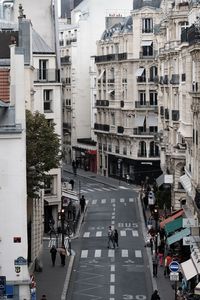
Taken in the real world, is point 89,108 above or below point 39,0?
below

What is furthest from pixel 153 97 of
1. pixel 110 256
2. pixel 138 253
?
pixel 110 256

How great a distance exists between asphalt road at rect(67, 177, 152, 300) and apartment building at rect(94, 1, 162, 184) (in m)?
10.0

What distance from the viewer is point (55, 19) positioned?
238 ft

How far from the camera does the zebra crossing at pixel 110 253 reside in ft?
183

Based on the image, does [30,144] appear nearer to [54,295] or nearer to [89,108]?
[54,295]

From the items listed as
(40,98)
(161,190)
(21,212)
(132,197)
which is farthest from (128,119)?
(21,212)

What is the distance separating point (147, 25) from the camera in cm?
9525

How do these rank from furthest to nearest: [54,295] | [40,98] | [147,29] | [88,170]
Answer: [88,170] < [147,29] < [40,98] < [54,295]

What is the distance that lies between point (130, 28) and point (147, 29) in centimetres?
387

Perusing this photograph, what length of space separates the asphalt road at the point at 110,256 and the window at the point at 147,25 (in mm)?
19540

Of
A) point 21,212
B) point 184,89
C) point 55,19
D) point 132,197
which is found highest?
point 55,19

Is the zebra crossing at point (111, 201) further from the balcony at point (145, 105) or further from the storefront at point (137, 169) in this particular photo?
the balcony at point (145, 105)

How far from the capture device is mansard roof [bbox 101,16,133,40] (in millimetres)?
99269

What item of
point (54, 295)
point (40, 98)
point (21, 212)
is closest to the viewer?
point (21, 212)
